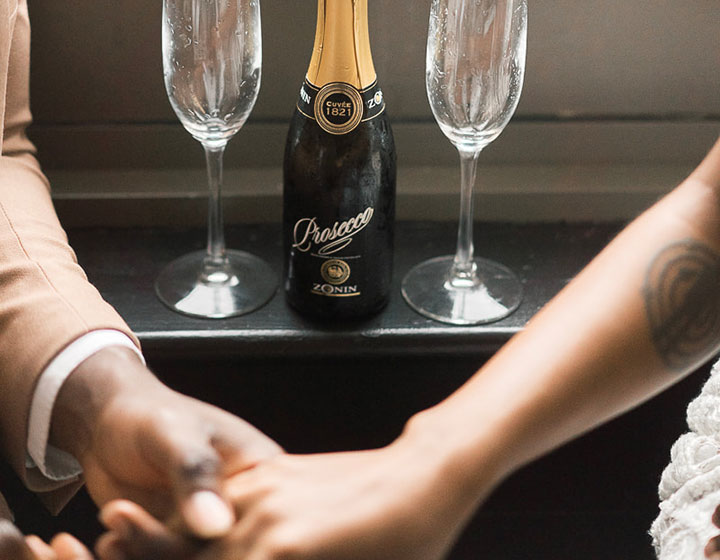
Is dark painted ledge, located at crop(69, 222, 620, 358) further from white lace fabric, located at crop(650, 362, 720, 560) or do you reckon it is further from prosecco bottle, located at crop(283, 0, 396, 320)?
white lace fabric, located at crop(650, 362, 720, 560)

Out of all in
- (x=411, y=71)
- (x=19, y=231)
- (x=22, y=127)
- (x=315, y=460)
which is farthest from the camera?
(x=411, y=71)

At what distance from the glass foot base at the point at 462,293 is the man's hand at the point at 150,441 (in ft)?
1.01

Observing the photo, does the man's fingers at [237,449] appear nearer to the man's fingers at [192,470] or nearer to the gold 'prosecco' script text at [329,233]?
the man's fingers at [192,470]

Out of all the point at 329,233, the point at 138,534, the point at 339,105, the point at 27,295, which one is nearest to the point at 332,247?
the point at 329,233

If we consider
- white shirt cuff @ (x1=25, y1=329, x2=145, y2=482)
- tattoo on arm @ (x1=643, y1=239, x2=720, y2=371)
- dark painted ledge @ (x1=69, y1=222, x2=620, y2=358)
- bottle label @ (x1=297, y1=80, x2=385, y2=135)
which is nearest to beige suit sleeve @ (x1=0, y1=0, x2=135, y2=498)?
white shirt cuff @ (x1=25, y1=329, x2=145, y2=482)

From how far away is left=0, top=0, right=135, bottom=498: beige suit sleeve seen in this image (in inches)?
24.3

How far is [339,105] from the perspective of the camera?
0.74 meters

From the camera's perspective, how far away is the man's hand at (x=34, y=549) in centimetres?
48

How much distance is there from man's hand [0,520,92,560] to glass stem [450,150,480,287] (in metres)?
0.45

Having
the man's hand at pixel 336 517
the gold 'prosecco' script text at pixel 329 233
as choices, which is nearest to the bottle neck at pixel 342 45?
the gold 'prosecco' script text at pixel 329 233

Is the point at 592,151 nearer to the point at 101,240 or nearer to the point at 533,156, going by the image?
the point at 533,156

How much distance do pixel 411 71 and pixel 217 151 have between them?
234 mm

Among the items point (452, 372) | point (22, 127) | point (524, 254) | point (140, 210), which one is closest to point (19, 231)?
point (22, 127)

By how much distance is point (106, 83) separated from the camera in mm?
925
